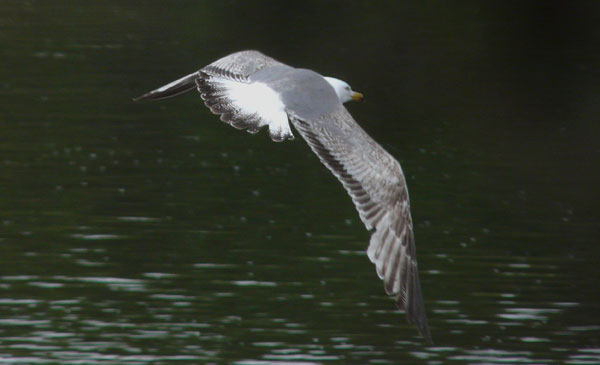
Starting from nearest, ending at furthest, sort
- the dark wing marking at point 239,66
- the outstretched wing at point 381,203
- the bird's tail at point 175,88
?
the outstretched wing at point 381,203, the dark wing marking at point 239,66, the bird's tail at point 175,88

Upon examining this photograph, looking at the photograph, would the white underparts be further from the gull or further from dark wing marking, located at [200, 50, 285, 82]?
dark wing marking, located at [200, 50, 285, 82]

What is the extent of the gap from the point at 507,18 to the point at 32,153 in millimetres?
19504

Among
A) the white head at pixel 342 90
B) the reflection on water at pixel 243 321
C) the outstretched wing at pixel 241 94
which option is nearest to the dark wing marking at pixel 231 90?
the outstretched wing at pixel 241 94

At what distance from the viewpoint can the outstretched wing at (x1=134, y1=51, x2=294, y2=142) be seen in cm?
1066

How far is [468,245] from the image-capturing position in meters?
17.5

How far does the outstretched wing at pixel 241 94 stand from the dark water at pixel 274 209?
2.91 metres

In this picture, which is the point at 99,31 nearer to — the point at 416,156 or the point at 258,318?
the point at 416,156

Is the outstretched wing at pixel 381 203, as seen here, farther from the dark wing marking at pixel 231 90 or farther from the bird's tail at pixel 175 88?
the bird's tail at pixel 175 88

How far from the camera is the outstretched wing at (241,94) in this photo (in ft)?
35.0

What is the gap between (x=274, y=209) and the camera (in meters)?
18.5

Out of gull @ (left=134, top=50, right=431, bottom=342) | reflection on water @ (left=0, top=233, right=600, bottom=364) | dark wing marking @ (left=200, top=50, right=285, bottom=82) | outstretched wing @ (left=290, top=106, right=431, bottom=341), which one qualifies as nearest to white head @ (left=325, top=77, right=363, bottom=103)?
dark wing marking @ (left=200, top=50, right=285, bottom=82)

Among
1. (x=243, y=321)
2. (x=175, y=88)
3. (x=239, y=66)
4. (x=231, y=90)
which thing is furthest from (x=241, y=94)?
(x=243, y=321)

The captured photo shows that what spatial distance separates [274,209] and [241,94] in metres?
7.35

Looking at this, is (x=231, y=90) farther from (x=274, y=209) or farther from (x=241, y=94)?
(x=274, y=209)
